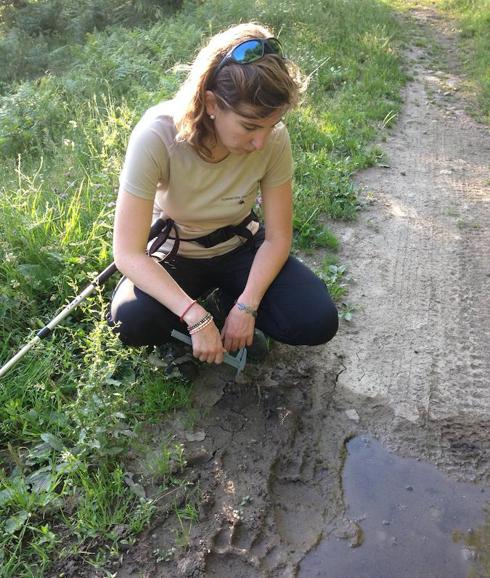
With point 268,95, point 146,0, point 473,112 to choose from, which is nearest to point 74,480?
point 268,95

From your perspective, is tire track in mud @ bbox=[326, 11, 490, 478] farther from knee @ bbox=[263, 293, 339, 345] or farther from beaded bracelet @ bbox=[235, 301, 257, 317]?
beaded bracelet @ bbox=[235, 301, 257, 317]

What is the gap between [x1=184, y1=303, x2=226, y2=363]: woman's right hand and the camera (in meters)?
2.65

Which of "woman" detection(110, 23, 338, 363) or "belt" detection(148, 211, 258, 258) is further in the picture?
"belt" detection(148, 211, 258, 258)

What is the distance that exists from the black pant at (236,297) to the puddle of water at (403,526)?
27.3 inches

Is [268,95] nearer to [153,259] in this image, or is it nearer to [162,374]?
[153,259]

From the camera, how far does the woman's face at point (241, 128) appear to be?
7.73 feet

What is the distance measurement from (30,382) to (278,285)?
1.43m

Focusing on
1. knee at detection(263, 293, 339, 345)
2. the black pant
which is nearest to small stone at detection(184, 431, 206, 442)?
the black pant

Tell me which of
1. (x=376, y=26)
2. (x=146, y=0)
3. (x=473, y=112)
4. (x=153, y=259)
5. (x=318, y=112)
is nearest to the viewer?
(x=153, y=259)

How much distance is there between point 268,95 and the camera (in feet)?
7.43

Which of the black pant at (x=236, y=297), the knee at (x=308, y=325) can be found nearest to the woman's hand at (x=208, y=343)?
the black pant at (x=236, y=297)

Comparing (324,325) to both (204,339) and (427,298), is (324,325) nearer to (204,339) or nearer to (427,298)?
(204,339)

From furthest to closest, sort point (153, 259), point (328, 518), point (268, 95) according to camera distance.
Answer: point (153, 259) < point (328, 518) < point (268, 95)

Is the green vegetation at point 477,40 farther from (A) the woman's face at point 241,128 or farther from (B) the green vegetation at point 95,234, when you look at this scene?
(A) the woman's face at point 241,128
